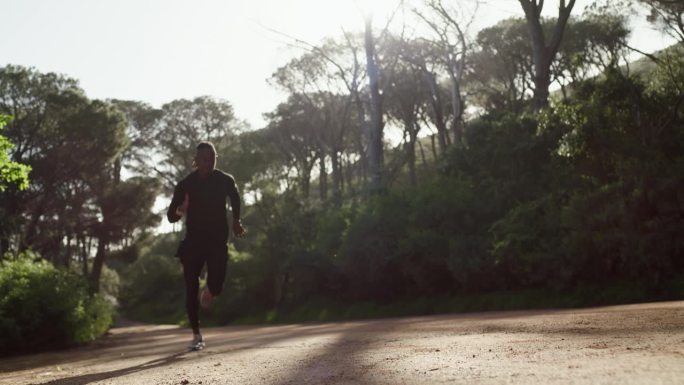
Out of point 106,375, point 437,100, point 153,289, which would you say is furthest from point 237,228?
point 153,289

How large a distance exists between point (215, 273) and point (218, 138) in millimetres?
40536

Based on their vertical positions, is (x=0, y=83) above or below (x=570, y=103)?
above

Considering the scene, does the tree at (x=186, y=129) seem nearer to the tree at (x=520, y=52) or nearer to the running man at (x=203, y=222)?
the tree at (x=520, y=52)

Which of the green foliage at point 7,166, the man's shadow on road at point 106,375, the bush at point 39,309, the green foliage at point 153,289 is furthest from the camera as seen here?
the green foliage at point 153,289

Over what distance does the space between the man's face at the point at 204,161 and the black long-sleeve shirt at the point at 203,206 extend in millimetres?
78

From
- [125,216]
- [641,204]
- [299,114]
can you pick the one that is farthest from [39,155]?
[641,204]

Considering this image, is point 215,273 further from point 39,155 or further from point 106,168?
point 106,168

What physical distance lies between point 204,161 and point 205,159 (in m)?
0.02

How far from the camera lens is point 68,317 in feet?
40.1

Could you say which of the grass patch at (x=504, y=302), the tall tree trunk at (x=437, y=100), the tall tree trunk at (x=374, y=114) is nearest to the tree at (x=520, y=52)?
the tall tree trunk at (x=437, y=100)

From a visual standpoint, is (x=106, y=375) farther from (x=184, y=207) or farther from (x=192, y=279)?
(x=184, y=207)

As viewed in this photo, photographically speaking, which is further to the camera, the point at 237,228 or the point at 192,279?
the point at 237,228

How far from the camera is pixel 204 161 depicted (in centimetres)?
650

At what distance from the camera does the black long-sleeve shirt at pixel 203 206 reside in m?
6.49
